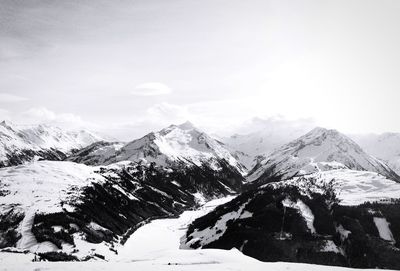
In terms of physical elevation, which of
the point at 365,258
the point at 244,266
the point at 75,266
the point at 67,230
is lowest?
the point at 365,258

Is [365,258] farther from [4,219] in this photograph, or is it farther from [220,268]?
[4,219]

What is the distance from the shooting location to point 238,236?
19500cm

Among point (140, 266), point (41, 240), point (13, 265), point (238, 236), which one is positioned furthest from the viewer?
point (238, 236)

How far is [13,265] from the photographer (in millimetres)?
54156

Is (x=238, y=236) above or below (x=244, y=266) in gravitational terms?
below

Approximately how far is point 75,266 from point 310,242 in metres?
146

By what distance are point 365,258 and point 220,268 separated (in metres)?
130

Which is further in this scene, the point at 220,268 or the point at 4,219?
the point at 4,219

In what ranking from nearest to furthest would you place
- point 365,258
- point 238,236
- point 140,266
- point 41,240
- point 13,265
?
point 13,265 → point 140,266 → point 365,258 → point 41,240 → point 238,236

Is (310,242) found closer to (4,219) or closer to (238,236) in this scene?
(238,236)

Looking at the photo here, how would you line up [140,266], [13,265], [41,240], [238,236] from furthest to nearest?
[238,236], [41,240], [140,266], [13,265]

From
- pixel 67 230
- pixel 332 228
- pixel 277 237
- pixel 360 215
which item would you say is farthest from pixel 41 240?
pixel 360 215

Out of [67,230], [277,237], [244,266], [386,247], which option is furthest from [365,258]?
[67,230]

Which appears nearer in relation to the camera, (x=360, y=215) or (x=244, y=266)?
(x=244, y=266)
